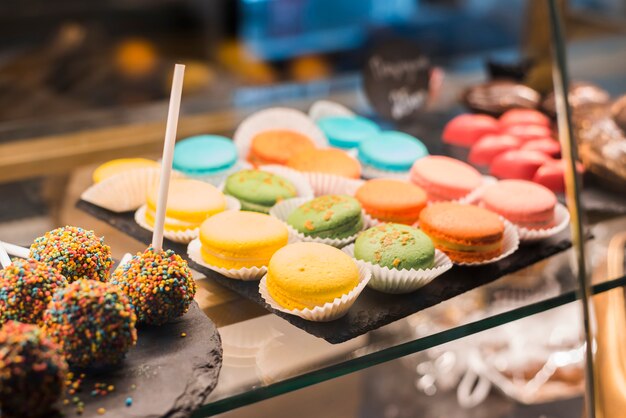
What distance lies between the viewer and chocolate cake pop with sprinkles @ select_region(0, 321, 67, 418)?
0.78 metres

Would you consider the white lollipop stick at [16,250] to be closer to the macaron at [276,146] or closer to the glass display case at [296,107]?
the glass display case at [296,107]

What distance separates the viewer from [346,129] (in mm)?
1735

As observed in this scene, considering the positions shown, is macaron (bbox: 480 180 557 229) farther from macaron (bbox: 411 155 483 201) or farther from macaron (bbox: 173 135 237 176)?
macaron (bbox: 173 135 237 176)

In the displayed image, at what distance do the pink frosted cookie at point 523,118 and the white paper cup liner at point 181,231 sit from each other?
0.74m

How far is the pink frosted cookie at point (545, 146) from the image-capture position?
168cm

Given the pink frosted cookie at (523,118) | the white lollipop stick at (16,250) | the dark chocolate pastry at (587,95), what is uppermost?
the dark chocolate pastry at (587,95)

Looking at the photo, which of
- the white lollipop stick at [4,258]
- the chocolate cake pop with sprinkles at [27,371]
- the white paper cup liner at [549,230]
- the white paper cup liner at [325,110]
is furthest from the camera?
the white paper cup liner at [325,110]

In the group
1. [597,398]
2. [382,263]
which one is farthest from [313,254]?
[597,398]

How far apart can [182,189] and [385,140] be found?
49 cm

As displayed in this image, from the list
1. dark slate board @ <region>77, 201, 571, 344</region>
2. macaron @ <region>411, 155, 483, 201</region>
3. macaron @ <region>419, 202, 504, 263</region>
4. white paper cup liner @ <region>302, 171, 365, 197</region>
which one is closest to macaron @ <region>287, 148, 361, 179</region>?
white paper cup liner @ <region>302, 171, 365, 197</region>

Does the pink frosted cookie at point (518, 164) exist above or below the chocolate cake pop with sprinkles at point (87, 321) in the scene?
below

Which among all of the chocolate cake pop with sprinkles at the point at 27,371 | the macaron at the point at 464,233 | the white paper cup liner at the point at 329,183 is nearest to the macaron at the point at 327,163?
the white paper cup liner at the point at 329,183

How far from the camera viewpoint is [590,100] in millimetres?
1723

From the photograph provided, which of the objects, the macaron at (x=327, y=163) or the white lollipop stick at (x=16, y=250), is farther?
the macaron at (x=327, y=163)
